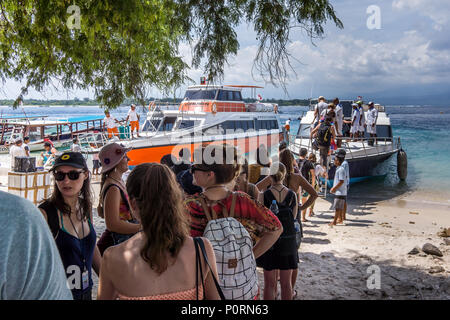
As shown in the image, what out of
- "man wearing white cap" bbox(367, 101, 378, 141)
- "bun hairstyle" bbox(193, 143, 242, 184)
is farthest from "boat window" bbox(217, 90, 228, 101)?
"bun hairstyle" bbox(193, 143, 242, 184)

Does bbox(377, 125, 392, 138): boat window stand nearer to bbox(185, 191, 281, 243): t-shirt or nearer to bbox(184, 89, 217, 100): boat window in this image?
bbox(184, 89, 217, 100): boat window

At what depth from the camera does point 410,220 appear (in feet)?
38.0

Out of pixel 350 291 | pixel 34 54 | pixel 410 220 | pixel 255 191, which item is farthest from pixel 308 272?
pixel 410 220

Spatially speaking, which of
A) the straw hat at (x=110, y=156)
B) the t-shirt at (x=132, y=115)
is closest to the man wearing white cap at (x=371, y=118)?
the t-shirt at (x=132, y=115)

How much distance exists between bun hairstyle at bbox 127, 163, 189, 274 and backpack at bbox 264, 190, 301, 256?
7.04 ft

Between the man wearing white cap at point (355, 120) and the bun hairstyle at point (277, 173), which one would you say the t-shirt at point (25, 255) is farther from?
the man wearing white cap at point (355, 120)

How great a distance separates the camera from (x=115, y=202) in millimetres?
3201

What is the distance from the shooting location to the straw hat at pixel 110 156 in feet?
11.3

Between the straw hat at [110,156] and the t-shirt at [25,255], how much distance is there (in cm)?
275

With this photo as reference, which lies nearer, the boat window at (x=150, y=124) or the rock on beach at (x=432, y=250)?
the rock on beach at (x=432, y=250)

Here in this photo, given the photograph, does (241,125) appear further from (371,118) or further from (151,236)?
(151,236)

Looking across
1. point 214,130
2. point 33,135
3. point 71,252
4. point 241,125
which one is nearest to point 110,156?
point 71,252
